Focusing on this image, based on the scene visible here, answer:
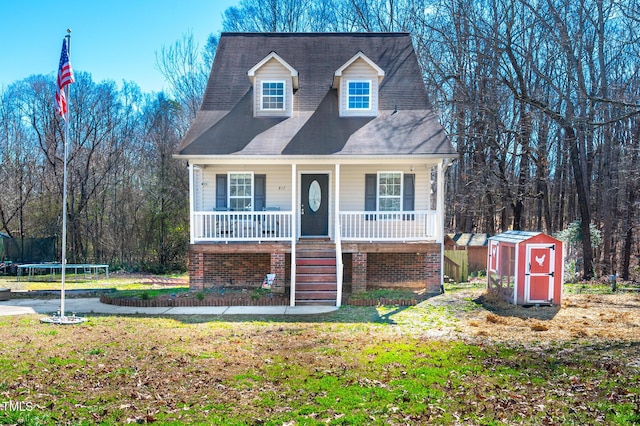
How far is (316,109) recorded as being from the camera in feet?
50.9

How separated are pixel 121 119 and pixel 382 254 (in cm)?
2064

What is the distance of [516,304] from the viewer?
37.1ft

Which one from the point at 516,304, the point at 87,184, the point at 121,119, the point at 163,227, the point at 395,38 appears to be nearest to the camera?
the point at 516,304

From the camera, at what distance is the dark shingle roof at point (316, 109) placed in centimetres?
1345

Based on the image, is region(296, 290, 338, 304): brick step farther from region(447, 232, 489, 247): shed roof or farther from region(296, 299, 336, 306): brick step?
region(447, 232, 489, 247): shed roof

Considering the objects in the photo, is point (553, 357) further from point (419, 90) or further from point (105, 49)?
point (105, 49)

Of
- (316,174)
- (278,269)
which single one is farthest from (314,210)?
(278,269)

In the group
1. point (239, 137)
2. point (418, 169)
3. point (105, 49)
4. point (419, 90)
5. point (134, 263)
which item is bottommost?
point (134, 263)

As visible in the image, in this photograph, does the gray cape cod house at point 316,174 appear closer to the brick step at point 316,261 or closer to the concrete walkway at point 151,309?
the brick step at point 316,261

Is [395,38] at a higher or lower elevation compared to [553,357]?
higher

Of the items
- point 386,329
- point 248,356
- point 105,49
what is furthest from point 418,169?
point 105,49

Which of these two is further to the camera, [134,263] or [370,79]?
[134,263]

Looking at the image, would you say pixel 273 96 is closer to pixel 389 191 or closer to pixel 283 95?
pixel 283 95

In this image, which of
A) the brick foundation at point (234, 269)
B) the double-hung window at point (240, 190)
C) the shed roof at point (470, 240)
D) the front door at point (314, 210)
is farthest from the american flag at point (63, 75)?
the shed roof at point (470, 240)
